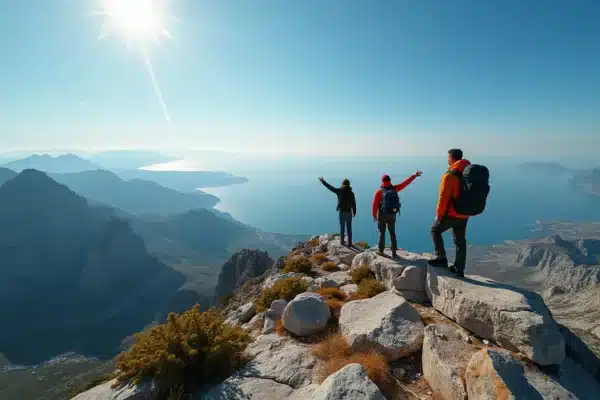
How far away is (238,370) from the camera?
22.3ft

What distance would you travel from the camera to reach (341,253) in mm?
17406

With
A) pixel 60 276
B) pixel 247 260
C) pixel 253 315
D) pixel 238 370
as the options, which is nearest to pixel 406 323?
pixel 238 370

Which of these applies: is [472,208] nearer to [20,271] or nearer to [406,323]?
[406,323]

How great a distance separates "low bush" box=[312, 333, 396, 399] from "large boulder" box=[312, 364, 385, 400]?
0.62 m

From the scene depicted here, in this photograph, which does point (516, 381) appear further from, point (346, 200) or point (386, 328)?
point (346, 200)

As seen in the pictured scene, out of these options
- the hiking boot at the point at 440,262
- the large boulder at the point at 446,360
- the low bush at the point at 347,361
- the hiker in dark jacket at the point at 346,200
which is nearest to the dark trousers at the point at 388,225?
the hiking boot at the point at 440,262

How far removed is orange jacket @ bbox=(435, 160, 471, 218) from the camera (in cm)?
817

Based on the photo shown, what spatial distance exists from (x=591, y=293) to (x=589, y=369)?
475ft

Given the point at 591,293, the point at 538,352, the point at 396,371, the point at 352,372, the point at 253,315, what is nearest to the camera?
the point at 352,372

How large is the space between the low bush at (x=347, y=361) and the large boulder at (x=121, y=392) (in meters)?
3.63

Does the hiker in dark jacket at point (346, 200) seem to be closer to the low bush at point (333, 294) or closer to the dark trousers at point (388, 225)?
the dark trousers at point (388, 225)

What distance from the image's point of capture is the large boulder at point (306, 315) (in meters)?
8.19

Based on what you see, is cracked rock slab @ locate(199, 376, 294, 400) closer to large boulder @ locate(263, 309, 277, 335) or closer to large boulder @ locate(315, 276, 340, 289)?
large boulder @ locate(263, 309, 277, 335)

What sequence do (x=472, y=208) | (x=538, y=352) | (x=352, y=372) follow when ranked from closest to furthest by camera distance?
1. (x=352, y=372)
2. (x=538, y=352)
3. (x=472, y=208)
